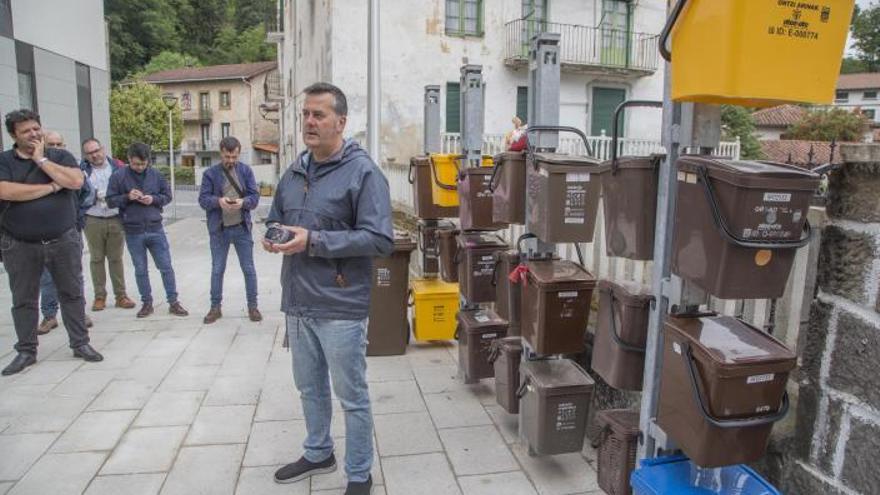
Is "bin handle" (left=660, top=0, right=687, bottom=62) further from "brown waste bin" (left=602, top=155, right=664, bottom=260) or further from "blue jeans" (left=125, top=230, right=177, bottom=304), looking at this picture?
"blue jeans" (left=125, top=230, right=177, bottom=304)

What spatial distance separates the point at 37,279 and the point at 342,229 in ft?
10.7

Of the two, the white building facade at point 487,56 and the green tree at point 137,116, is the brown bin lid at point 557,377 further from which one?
the green tree at point 137,116

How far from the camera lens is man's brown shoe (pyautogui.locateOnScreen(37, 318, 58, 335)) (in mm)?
5719

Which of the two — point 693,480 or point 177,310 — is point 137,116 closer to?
point 177,310

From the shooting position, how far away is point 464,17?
17.4m

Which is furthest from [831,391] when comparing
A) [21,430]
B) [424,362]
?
[21,430]

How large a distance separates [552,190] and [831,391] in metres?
1.47

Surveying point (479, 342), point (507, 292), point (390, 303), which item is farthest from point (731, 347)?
point (390, 303)

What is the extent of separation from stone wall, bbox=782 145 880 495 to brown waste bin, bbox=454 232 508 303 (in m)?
2.43

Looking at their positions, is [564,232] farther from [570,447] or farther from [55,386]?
[55,386]

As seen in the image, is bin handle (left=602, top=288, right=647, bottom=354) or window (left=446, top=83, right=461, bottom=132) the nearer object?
bin handle (left=602, top=288, right=647, bottom=354)

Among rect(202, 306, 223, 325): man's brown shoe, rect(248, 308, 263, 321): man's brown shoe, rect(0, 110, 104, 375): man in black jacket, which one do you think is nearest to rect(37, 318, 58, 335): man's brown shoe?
rect(0, 110, 104, 375): man in black jacket

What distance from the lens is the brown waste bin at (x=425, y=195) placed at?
5219mm

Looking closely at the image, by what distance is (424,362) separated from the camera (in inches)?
205
